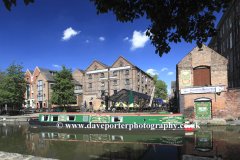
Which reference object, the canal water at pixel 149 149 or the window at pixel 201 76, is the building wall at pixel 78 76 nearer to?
the window at pixel 201 76

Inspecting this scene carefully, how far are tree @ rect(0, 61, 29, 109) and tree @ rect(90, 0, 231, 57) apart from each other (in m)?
31.9

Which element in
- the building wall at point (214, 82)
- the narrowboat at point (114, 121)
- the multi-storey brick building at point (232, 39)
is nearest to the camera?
the narrowboat at point (114, 121)

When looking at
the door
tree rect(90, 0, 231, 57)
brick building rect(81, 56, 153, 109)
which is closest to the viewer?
tree rect(90, 0, 231, 57)

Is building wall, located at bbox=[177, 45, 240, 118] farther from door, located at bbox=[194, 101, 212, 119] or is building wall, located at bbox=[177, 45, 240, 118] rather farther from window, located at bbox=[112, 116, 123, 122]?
→ window, located at bbox=[112, 116, 123, 122]

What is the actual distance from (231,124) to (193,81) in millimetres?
6119

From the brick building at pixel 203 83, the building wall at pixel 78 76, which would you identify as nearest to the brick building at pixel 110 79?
A: the building wall at pixel 78 76

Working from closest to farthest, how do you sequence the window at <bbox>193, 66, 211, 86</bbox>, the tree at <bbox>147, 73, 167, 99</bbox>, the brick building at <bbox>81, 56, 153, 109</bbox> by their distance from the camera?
the window at <bbox>193, 66, 211, 86</bbox>, the brick building at <bbox>81, 56, 153, 109</bbox>, the tree at <bbox>147, 73, 167, 99</bbox>

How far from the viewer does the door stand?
18.2 meters

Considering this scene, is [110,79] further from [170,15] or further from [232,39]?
[170,15]

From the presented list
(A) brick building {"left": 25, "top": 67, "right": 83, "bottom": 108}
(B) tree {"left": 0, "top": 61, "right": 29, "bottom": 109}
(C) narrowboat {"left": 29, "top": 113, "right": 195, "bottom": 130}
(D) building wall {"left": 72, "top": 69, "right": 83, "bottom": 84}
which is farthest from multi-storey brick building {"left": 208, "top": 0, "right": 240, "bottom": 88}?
(B) tree {"left": 0, "top": 61, "right": 29, "bottom": 109}

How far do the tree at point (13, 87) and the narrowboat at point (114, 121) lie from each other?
14.5 meters

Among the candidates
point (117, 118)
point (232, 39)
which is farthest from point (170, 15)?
point (232, 39)

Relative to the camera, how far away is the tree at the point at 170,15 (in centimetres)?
453

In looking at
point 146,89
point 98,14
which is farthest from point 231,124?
point 146,89
